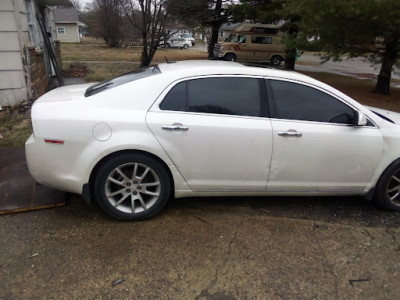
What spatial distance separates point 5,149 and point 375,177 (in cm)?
496

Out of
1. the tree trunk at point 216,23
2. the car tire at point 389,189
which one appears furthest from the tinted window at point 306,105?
the tree trunk at point 216,23

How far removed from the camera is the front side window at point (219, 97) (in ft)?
10.8

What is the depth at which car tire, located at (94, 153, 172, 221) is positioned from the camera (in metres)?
3.18

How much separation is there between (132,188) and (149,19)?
42.5ft

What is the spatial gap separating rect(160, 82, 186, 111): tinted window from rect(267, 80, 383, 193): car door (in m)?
0.85

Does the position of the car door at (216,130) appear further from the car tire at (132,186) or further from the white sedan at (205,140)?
the car tire at (132,186)

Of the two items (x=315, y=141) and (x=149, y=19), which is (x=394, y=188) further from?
(x=149, y=19)

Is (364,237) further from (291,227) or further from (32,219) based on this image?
(32,219)

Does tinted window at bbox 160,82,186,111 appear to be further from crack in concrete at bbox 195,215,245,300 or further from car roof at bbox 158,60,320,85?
crack in concrete at bbox 195,215,245,300

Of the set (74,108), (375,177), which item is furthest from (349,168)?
(74,108)

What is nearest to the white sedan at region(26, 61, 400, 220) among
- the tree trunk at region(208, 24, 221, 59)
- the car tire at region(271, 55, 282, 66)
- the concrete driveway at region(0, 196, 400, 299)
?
the concrete driveway at region(0, 196, 400, 299)

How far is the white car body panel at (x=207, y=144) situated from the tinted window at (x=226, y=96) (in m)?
0.07

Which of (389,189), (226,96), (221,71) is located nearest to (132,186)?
(226,96)

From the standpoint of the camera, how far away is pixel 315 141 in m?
3.38
